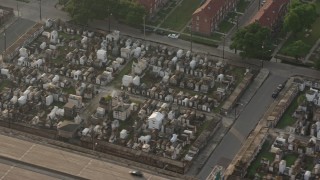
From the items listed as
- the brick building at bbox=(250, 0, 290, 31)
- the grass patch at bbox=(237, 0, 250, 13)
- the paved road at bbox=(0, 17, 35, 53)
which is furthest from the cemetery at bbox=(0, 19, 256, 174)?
the grass patch at bbox=(237, 0, 250, 13)

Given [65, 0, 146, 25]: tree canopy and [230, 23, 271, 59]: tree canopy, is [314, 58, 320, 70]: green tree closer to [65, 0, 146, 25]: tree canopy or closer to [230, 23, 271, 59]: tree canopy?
[230, 23, 271, 59]: tree canopy

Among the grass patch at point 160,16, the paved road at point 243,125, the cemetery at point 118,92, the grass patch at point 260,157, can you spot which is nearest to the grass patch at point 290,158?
the grass patch at point 260,157

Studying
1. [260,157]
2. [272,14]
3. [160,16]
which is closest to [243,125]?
[260,157]

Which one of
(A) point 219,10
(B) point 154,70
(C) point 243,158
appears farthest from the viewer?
(A) point 219,10

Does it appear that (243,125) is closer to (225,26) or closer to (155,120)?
(155,120)

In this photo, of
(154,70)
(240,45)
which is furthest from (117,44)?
(240,45)

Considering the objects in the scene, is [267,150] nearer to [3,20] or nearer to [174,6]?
[174,6]
